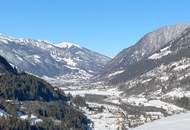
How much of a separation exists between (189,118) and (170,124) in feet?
32.8

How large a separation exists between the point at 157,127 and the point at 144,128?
321 centimetres

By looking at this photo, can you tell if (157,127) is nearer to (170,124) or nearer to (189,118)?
(170,124)

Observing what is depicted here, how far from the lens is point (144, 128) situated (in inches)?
5290

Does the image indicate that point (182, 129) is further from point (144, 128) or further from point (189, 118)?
point (189, 118)

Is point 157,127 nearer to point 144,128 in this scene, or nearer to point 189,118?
point 144,128

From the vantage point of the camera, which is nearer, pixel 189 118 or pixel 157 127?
pixel 157 127

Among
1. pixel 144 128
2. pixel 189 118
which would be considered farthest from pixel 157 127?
pixel 189 118

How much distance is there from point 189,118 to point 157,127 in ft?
48.4

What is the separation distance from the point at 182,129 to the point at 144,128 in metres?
10.5

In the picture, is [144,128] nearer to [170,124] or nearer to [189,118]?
[170,124]

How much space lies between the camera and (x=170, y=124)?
138250 millimetres

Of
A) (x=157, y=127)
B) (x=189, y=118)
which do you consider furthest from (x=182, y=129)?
(x=189, y=118)

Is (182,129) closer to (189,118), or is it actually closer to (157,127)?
(157,127)

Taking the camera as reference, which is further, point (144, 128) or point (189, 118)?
point (189, 118)
